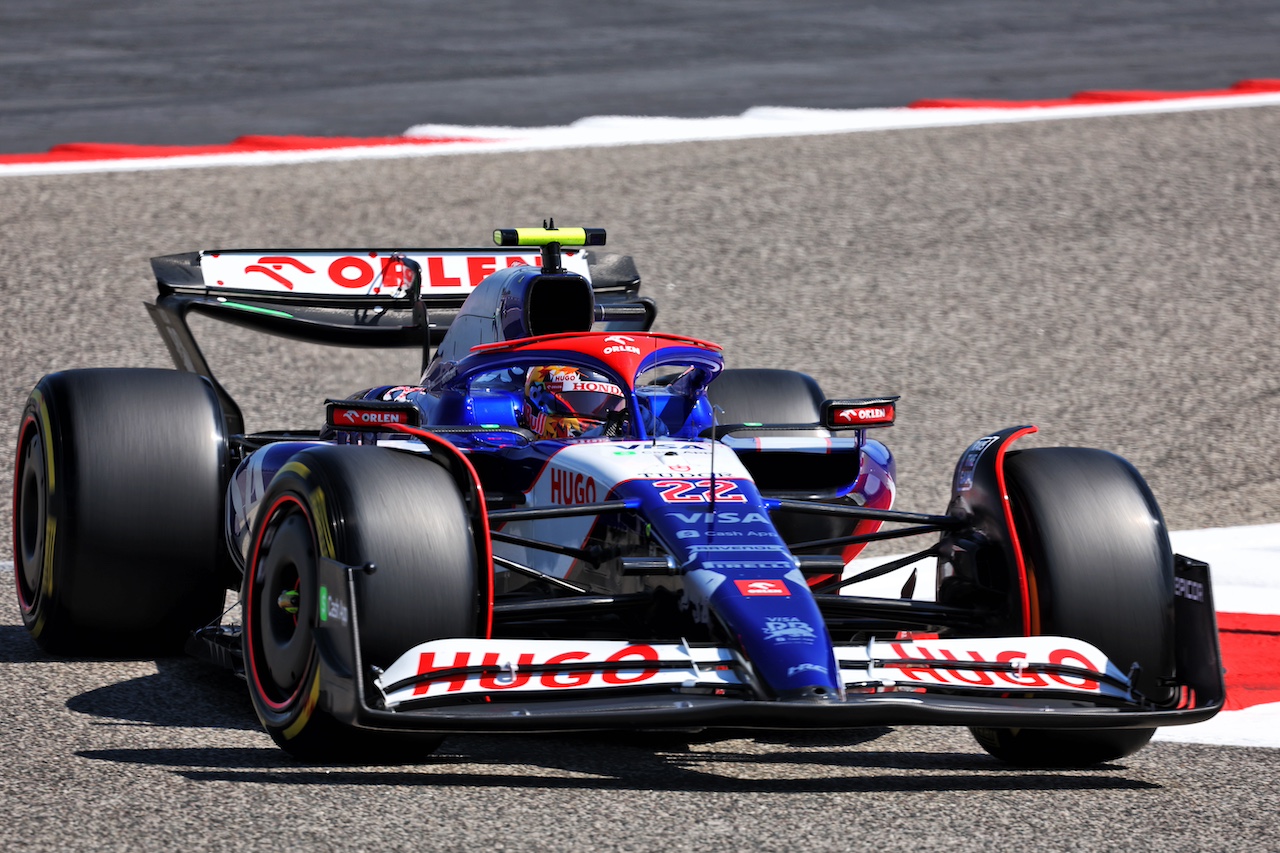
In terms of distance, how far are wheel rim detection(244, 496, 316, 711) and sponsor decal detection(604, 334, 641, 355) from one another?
155 centimetres

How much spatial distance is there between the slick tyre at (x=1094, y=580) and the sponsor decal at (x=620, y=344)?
158 centimetres

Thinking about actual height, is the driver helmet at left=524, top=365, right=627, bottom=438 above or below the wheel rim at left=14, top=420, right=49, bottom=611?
above

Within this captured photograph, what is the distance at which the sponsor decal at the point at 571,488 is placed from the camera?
5.94m

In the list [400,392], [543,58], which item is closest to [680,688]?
[400,392]

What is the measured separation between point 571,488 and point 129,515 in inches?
68.5

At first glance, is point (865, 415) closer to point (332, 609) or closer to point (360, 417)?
point (360, 417)

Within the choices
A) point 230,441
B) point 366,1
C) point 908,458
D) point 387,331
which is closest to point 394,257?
point 387,331

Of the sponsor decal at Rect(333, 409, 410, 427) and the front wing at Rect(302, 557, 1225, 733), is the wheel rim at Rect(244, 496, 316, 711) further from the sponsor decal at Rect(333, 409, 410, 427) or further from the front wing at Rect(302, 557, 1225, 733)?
the sponsor decal at Rect(333, 409, 410, 427)

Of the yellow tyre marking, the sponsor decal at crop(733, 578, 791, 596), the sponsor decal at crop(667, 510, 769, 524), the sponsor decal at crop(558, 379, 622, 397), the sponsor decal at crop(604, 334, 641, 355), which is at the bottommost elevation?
the yellow tyre marking

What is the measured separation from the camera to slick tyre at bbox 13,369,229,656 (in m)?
6.78

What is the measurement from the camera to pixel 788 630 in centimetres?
510

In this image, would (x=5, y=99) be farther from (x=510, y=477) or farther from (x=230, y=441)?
(x=510, y=477)

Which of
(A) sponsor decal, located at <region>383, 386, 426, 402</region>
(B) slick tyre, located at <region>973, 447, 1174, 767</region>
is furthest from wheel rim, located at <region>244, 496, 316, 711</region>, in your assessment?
(B) slick tyre, located at <region>973, 447, 1174, 767</region>

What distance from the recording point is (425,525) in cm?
519
